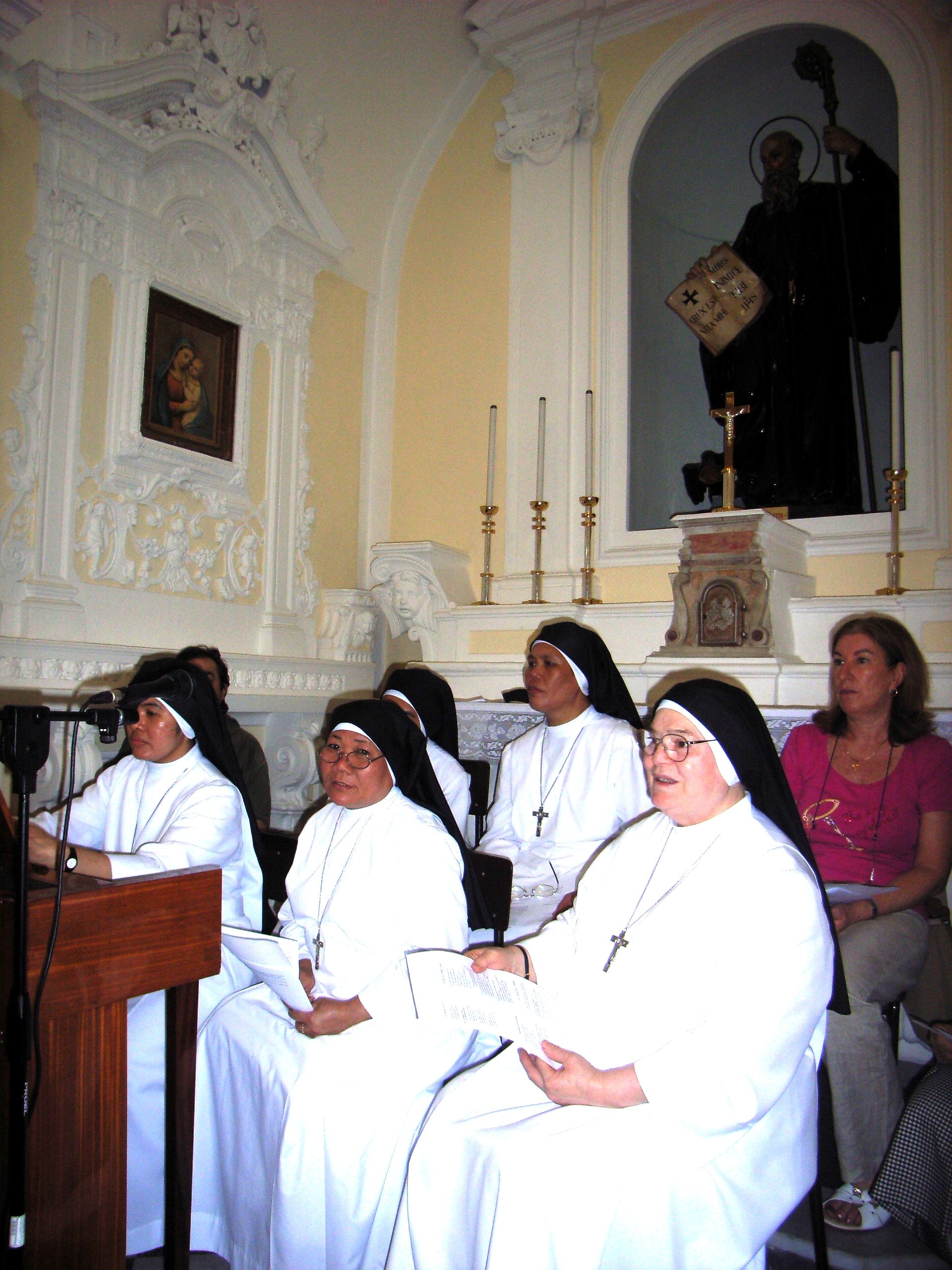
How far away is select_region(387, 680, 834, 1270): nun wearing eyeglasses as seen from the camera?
76.8 inches

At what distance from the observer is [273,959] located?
2.50m

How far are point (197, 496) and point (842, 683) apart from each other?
3537 mm

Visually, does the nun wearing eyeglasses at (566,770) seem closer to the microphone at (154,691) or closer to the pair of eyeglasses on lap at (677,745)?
the pair of eyeglasses on lap at (677,745)

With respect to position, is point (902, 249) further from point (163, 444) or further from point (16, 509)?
point (16, 509)

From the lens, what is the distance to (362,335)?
6.74 m

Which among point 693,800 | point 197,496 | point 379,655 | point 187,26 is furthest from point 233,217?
point 693,800

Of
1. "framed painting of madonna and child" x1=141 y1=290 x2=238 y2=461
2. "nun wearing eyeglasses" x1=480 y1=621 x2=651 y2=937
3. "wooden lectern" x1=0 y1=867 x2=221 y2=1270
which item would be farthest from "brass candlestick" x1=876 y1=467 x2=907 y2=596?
"wooden lectern" x1=0 y1=867 x2=221 y2=1270

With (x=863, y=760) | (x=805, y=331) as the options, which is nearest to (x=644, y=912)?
(x=863, y=760)

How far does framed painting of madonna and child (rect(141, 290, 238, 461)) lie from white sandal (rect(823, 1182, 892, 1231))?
4.42m

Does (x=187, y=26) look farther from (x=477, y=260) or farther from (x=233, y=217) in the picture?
(x=477, y=260)

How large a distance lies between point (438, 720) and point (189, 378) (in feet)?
7.94

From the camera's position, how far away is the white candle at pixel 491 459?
5984 millimetres

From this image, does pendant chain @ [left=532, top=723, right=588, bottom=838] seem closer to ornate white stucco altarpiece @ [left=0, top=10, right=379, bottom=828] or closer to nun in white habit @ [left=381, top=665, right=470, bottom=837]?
nun in white habit @ [left=381, top=665, right=470, bottom=837]

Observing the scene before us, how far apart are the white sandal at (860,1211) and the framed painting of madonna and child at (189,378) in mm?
4417
